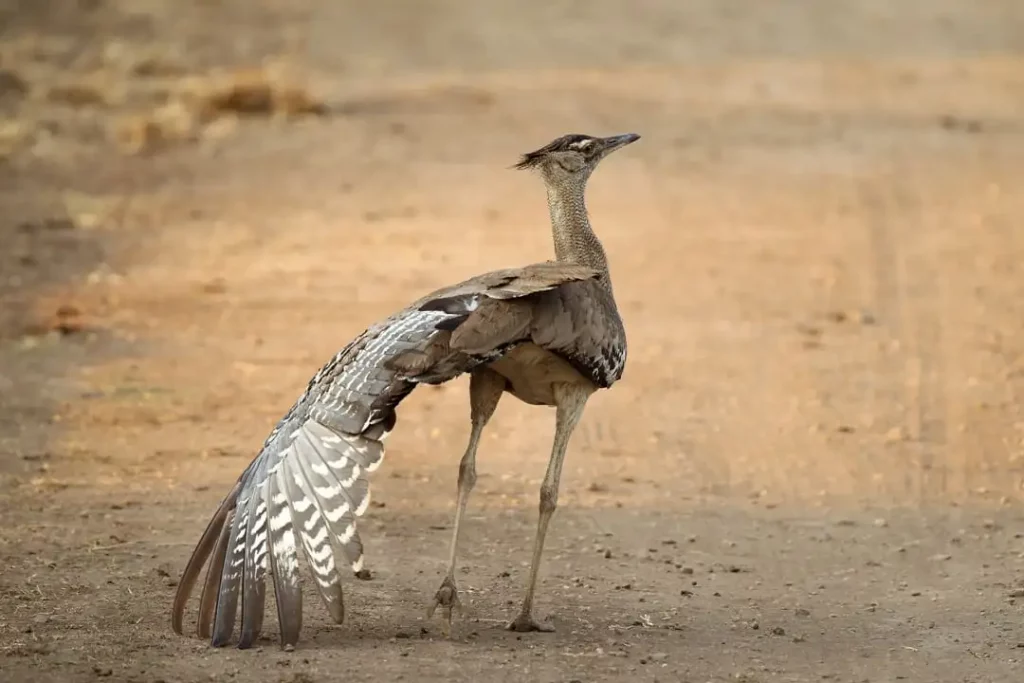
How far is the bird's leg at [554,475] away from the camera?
6168 millimetres

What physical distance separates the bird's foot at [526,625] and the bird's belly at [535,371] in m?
0.71

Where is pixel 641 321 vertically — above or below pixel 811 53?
below

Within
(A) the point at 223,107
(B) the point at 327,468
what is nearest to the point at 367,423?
(B) the point at 327,468

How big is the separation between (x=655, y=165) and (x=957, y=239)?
3852mm

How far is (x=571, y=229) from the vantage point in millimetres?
6891

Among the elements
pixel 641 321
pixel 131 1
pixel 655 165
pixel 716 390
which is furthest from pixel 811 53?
pixel 716 390

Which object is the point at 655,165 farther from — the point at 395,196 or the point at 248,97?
the point at 248,97

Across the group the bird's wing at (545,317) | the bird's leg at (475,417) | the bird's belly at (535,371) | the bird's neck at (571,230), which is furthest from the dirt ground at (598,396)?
the bird's neck at (571,230)

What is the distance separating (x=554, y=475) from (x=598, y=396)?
3403 mm

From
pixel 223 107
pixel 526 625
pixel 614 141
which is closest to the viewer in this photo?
pixel 526 625

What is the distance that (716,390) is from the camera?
9.71 m

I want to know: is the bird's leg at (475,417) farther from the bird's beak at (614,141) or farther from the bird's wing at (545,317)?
the bird's beak at (614,141)

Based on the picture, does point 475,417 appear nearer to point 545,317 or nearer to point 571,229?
point 545,317

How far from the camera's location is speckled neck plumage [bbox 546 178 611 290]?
6.87 metres
